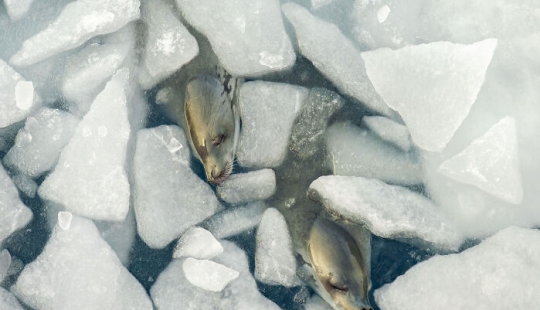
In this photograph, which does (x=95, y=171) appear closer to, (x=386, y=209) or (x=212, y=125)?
(x=212, y=125)

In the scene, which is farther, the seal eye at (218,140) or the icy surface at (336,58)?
the icy surface at (336,58)

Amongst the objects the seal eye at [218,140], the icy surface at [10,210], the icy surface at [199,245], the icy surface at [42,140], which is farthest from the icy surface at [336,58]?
the icy surface at [10,210]

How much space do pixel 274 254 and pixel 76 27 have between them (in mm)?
658

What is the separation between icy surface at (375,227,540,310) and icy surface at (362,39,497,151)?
256 mm

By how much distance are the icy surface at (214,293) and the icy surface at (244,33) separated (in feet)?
1.36

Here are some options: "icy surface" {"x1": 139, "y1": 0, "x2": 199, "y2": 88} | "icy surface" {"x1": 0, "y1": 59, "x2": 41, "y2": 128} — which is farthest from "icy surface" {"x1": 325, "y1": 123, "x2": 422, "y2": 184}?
"icy surface" {"x1": 0, "y1": 59, "x2": 41, "y2": 128}

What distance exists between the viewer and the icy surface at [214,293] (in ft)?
4.62

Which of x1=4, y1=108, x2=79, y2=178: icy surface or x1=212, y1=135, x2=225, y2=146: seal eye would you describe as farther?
x1=4, y1=108, x2=79, y2=178: icy surface

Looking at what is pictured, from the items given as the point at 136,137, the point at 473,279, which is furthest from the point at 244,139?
the point at 473,279

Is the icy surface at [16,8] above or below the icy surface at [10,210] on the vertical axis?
above

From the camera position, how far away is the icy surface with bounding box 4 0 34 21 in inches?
58.7

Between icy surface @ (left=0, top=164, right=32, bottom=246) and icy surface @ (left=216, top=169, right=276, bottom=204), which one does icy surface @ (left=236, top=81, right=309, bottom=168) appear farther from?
icy surface @ (left=0, top=164, right=32, bottom=246)

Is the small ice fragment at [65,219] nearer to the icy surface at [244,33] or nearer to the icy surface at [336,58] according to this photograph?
the icy surface at [244,33]

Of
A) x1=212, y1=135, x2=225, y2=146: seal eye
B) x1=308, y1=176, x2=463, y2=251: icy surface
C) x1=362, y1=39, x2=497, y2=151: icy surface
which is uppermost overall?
x1=362, y1=39, x2=497, y2=151: icy surface
